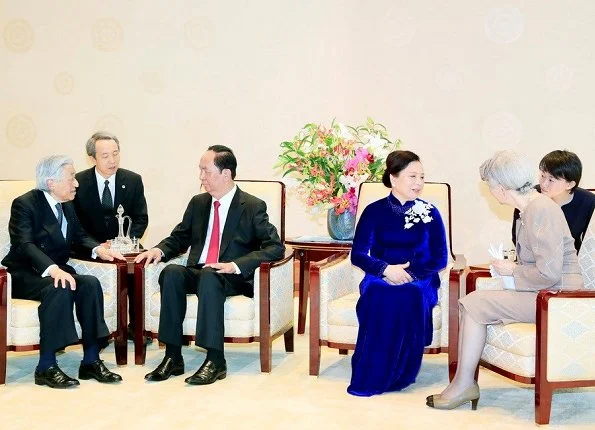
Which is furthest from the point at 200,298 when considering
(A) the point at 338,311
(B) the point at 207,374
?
(A) the point at 338,311

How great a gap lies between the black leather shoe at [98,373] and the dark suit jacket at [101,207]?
117cm

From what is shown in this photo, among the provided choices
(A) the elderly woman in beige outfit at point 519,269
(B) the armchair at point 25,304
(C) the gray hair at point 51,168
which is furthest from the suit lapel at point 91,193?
(A) the elderly woman in beige outfit at point 519,269

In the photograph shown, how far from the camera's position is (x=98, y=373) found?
562 centimetres

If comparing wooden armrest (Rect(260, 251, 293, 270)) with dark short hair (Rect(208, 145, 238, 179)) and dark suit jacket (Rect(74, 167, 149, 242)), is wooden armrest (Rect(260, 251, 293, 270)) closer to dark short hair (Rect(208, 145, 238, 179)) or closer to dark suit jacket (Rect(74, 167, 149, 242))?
dark short hair (Rect(208, 145, 238, 179))

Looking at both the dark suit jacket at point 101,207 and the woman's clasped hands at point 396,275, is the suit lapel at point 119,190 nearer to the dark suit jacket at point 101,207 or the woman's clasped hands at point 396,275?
the dark suit jacket at point 101,207

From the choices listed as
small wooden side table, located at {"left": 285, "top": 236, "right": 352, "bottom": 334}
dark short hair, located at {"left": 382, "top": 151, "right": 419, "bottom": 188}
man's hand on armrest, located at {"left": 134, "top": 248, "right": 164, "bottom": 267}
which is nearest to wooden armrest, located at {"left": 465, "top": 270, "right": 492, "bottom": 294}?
dark short hair, located at {"left": 382, "top": 151, "right": 419, "bottom": 188}

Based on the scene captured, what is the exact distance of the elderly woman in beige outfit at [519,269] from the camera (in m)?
4.86

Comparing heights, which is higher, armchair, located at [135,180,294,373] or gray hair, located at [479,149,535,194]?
gray hair, located at [479,149,535,194]

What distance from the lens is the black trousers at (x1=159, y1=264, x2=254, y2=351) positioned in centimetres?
565

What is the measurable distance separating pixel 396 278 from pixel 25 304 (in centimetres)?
209

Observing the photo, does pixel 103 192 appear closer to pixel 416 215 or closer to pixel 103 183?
pixel 103 183

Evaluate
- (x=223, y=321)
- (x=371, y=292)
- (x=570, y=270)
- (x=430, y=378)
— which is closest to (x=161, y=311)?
(x=223, y=321)

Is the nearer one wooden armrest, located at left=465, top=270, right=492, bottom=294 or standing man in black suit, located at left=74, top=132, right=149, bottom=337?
wooden armrest, located at left=465, top=270, right=492, bottom=294

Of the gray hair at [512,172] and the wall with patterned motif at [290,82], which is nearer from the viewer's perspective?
the gray hair at [512,172]
